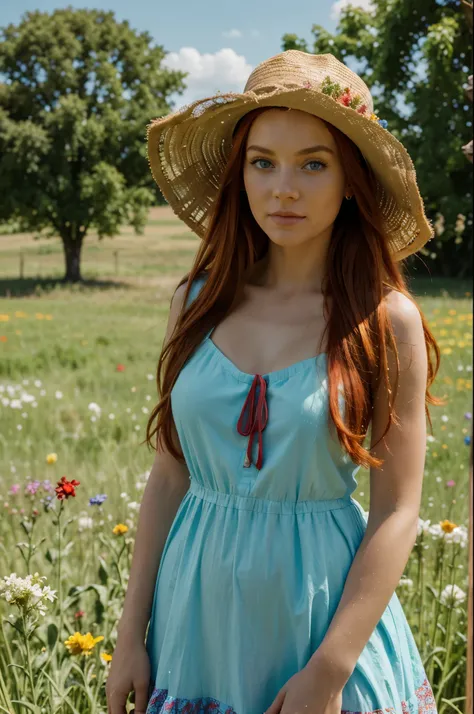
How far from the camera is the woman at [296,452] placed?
5.22 feet

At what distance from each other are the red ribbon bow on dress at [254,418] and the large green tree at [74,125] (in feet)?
80.8

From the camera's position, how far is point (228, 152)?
6.81ft

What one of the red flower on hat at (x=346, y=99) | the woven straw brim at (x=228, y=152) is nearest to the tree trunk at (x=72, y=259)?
the woven straw brim at (x=228, y=152)

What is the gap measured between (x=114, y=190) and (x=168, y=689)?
996 inches

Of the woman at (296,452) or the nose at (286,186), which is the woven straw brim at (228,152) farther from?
the nose at (286,186)

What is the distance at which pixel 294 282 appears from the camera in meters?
1.88

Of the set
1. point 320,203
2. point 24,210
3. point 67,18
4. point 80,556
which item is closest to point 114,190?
point 24,210

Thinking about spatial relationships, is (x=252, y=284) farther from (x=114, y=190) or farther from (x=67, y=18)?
(x=67, y=18)

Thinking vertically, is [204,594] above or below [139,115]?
below

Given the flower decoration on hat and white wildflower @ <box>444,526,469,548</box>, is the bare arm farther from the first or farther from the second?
white wildflower @ <box>444,526,469,548</box>

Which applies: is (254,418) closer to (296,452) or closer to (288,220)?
(296,452)

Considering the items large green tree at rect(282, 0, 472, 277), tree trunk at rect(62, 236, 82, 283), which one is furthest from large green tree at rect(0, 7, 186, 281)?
large green tree at rect(282, 0, 472, 277)

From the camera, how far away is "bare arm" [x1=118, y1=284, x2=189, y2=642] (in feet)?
5.85

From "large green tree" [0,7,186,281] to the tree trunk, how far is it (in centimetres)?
3
